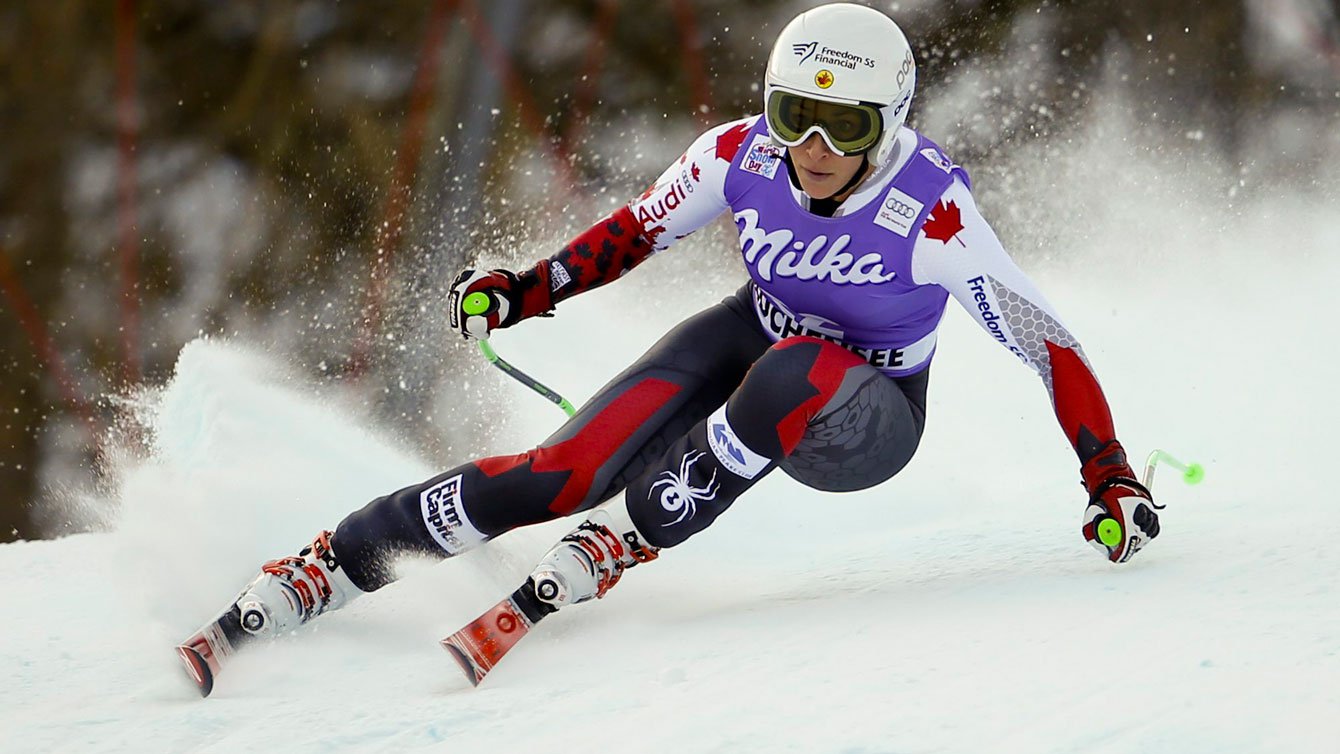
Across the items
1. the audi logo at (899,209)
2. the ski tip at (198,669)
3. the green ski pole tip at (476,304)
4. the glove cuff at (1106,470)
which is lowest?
the glove cuff at (1106,470)

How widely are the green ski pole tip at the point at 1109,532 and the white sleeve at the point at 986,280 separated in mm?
264

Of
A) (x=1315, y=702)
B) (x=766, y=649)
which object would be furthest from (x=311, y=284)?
(x=1315, y=702)

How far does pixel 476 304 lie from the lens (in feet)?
7.70

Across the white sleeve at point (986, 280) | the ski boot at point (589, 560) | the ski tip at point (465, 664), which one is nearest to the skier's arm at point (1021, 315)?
the white sleeve at point (986, 280)

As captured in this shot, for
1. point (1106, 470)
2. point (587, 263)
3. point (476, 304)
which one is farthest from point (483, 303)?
point (1106, 470)

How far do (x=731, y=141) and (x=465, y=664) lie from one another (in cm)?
109

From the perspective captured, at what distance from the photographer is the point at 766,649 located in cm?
179

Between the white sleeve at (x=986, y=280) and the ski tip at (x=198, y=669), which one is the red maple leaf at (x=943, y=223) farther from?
the ski tip at (x=198, y=669)

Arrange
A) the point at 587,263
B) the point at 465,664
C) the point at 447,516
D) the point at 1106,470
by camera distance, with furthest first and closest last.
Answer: the point at 587,263
the point at 447,516
the point at 1106,470
the point at 465,664

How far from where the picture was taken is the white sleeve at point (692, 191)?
91.9 inches

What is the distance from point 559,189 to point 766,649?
548cm

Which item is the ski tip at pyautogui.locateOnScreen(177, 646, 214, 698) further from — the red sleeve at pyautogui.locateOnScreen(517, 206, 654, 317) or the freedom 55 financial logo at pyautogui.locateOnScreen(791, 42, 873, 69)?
the freedom 55 financial logo at pyautogui.locateOnScreen(791, 42, 873, 69)

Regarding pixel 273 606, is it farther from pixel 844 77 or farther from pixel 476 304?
pixel 844 77

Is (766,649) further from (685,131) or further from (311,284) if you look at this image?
(311,284)
